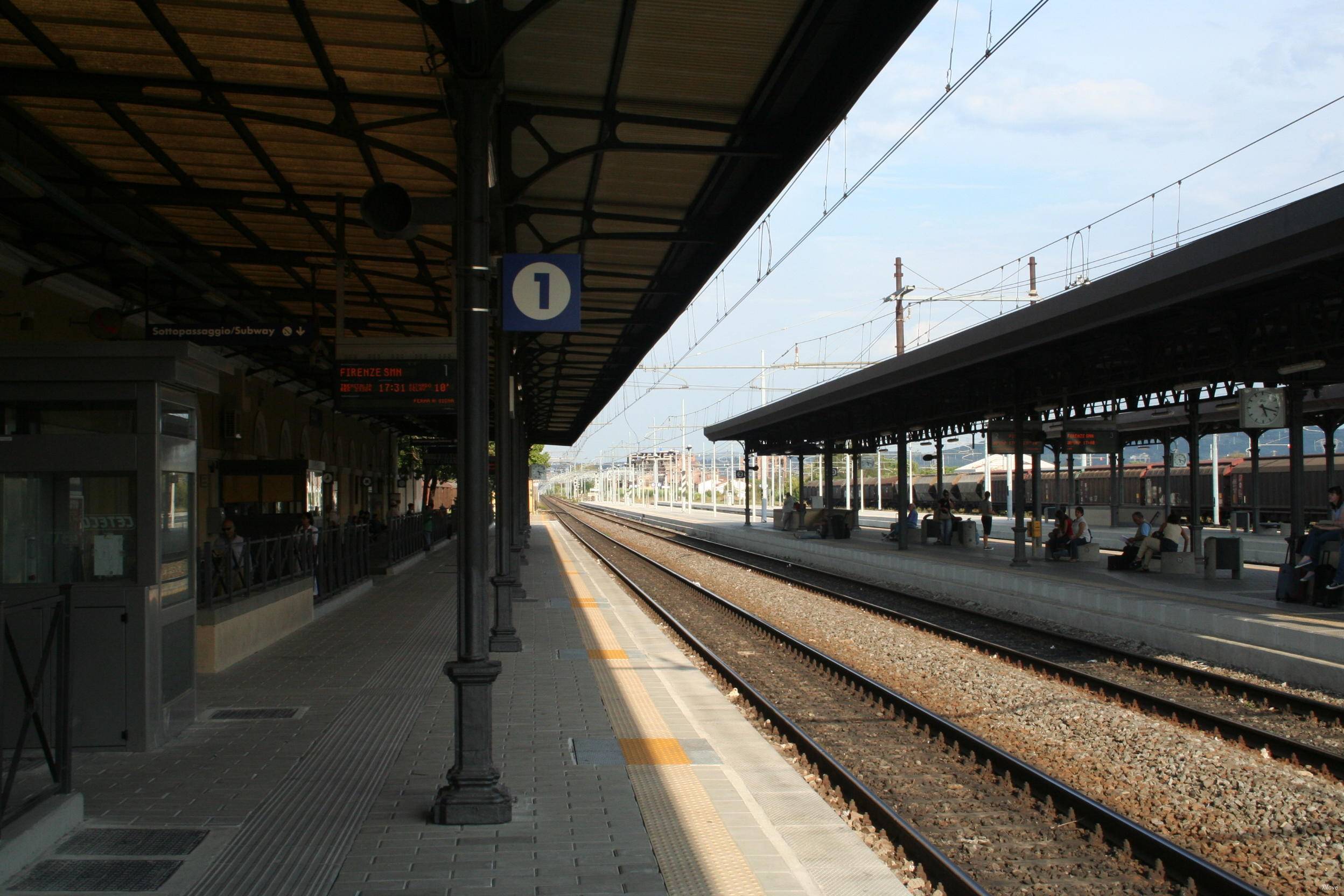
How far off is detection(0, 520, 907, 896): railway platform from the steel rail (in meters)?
0.36

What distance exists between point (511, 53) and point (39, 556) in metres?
4.53

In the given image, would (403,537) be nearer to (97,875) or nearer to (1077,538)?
(1077,538)

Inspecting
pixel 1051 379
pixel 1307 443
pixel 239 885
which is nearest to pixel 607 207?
pixel 239 885

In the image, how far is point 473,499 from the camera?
213 inches

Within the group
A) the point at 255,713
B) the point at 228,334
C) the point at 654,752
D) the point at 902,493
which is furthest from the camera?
the point at 902,493

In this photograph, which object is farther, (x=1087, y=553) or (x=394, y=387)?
(x=1087, y=553)

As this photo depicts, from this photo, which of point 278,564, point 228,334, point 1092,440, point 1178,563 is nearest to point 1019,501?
point 1092,440

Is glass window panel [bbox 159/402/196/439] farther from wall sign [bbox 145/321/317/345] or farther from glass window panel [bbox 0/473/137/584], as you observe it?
wall sign [bbox 145/321/317/345]

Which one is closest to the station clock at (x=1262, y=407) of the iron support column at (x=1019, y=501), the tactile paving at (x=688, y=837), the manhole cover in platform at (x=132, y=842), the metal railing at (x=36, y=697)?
the iron support column at (x=1019, y=501)

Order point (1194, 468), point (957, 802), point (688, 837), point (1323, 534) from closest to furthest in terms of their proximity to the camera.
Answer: point (688, 837), point (957, 802), point (1323, 534), point (1194, 468)

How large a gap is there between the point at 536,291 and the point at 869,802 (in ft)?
12.1

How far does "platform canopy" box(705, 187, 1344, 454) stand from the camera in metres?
12.0

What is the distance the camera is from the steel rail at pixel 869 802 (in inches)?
206

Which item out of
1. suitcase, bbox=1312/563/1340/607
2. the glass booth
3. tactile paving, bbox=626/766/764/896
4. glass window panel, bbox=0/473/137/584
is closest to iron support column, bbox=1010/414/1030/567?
suitcase, bbox=1312/563/1340/607
